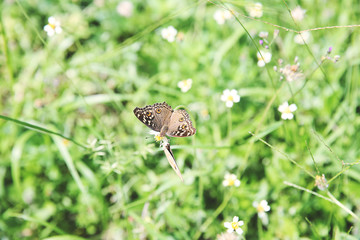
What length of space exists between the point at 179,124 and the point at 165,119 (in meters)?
0.15

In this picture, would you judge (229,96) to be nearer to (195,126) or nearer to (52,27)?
(195,126)

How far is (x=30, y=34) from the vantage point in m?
3.90

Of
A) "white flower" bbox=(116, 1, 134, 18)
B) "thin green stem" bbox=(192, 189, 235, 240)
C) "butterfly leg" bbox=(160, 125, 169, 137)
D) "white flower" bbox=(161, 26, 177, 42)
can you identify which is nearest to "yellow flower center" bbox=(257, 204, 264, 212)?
"thin green stem" bbox=(192, 189, 235, 240)

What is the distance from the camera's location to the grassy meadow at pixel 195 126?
2.50m

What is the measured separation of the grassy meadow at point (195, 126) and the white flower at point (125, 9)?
0.01m

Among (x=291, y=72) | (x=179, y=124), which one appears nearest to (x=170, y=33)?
(x=179, y=124)

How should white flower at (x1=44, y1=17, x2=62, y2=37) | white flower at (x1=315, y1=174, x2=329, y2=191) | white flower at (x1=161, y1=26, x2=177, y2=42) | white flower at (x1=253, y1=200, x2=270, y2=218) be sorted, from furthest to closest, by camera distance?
white flower at (x1=161, y1=26, x2=177, y2=42), white flower at (x1=44, y1=17, x2=62, y2=37), white flower at (x1=253, y1=200, x2=270, y2=218), white flower at (x1=315, y1=174, x2=329, y2=191)

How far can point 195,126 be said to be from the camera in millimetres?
2332

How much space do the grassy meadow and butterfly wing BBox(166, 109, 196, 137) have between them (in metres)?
0.08

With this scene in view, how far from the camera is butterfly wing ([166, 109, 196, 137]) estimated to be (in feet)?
6.93

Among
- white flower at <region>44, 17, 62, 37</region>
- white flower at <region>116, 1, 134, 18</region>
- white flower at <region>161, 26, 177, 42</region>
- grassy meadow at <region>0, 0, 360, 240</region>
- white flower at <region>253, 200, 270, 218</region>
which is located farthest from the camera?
white flower at <region>116, 1, 134, 18</region>

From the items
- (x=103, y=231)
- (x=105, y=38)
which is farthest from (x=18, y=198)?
(x=105, y=38)

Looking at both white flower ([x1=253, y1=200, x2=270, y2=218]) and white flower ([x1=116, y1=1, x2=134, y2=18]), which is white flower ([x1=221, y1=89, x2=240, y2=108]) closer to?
white flower ([x1=253, y1=200, x2=270, y2=218])

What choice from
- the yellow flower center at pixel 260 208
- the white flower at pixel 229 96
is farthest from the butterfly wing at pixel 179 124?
the yellow flower center at pixel 260 208
